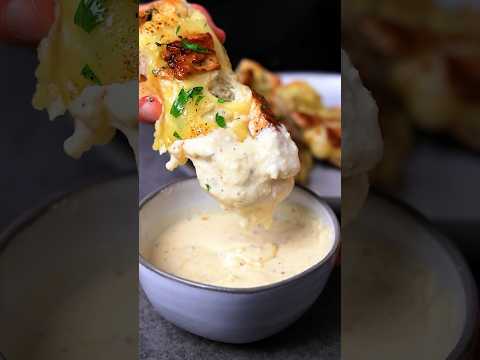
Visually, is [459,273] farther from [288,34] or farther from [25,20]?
[288,34]

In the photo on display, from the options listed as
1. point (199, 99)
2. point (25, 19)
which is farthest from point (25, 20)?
point (199, 99)

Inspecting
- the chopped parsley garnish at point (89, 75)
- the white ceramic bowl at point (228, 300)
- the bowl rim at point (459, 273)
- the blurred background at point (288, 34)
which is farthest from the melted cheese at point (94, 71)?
the blurred background at point (288, 34)

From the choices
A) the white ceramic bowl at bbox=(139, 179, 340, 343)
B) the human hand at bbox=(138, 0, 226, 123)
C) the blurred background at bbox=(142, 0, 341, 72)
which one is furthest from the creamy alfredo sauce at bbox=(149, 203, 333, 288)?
the blurred background at bbox=(142, 0, 341, 72)

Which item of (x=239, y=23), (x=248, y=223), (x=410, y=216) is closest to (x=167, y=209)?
(x=248, y=223)

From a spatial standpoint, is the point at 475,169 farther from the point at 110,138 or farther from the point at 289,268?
the point at 110,138

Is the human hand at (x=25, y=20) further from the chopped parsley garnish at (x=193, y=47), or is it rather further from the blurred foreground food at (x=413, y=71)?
the blurred foreground food at (x=413, y=71)
